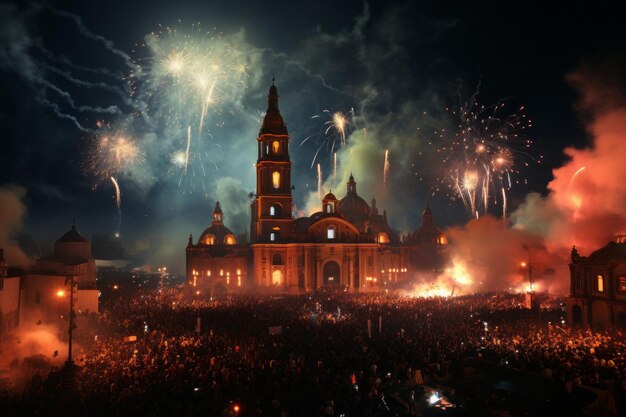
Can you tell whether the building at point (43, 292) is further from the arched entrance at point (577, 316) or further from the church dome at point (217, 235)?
the arched entrance at point (577, 316)

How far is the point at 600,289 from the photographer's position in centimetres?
3078

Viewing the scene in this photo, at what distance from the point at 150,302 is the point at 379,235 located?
45.7 metres

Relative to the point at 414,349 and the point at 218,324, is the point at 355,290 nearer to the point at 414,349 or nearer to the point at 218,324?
the point at 218,324

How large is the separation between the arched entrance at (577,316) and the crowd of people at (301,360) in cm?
485

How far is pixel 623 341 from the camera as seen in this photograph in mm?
22359

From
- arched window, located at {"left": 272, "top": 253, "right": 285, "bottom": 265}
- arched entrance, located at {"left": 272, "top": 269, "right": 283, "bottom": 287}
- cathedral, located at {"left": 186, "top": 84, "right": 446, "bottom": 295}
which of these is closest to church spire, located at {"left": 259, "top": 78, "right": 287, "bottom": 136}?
cathedral, located at {"left": 186, "top": 84, "right": 446, "bottom": 295}

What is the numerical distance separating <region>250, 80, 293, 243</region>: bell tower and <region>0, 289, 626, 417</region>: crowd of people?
27.9m

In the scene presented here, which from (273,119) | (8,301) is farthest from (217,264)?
(8,301)

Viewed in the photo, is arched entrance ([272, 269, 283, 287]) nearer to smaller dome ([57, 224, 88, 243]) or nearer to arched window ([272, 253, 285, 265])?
arched window ([272, 253, 285, 265])

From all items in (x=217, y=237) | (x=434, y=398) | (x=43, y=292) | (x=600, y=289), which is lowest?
(x=434, y=398)

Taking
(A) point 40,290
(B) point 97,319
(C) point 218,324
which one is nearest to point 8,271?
(A) point 40,290

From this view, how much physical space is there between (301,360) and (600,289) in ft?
75.9

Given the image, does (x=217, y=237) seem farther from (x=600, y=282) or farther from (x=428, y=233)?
(x=600, y=282)

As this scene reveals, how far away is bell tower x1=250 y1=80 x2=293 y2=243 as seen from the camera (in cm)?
5753
